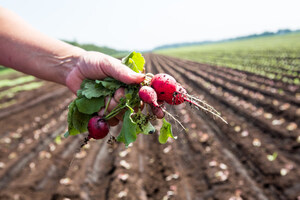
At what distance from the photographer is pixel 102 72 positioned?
2045 millimetres

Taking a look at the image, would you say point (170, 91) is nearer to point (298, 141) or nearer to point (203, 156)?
point (203, 156)

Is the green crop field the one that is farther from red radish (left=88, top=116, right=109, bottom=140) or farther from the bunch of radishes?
red radish (left=88, top=116, right=109, bottom=140)

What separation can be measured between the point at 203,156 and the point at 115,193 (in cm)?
205

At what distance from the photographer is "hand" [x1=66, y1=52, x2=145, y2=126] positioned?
69.5 inches

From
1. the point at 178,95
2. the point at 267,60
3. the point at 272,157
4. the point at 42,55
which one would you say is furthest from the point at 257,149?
the point at 267,60

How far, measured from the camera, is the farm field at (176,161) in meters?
3.79

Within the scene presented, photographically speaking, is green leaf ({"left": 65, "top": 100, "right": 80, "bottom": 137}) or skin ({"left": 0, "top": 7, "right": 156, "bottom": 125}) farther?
skin ({"left": 0, "top": 7, "right": 156, "bottom": 125})

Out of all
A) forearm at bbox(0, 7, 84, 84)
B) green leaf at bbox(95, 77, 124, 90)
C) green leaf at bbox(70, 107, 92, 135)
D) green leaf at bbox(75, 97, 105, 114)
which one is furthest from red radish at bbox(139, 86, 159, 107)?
forearm at bbox(0, 7, 84, 84)

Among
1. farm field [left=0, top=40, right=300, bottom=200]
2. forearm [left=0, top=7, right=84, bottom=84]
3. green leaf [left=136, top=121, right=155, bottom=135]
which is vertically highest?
forearm [left=0, top=7, right=84, bottom=84]

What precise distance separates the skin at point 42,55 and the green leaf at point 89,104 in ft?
0.83

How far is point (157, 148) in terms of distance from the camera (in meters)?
5.23

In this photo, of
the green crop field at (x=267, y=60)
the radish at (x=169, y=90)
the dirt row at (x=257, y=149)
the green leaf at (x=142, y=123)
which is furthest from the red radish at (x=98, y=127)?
the green crop field at (x=267, y=60)

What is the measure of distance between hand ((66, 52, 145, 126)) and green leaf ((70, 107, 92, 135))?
0.49 ft

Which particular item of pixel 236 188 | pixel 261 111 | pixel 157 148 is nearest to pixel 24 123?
pixel 157 148
